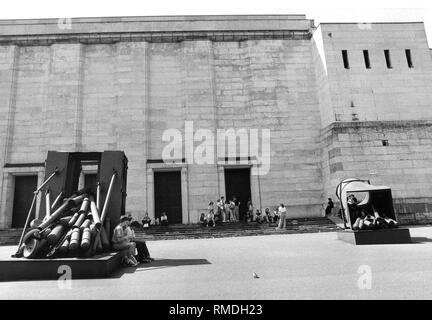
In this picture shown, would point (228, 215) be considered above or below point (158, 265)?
above

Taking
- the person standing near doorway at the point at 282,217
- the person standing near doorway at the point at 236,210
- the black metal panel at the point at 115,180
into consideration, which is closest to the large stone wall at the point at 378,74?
the person standing near doorway at the point at 282,217

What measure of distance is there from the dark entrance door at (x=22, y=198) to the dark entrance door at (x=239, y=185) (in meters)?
14.6

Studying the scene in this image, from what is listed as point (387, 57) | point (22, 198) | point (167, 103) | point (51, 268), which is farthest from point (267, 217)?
point (22, 198)

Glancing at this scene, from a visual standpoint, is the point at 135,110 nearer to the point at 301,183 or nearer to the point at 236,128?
the point at 236,128

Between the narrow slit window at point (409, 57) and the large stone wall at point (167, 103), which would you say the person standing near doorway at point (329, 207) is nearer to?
the large stone wall at point (167, 103)

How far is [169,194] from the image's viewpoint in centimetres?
2255

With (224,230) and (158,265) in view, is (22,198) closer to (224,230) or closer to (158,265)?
(224,230)

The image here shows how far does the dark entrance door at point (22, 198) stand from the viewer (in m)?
21.9

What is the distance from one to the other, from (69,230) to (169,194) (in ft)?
50.7
